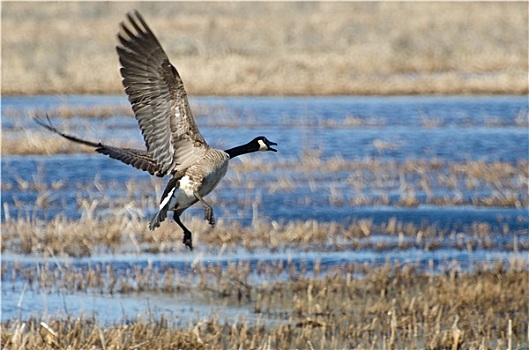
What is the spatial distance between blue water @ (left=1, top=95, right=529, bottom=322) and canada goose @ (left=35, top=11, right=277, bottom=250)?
2.33m

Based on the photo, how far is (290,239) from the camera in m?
12.3

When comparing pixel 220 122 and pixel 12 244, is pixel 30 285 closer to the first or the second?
pixel 12 244

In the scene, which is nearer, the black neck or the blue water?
the black neck

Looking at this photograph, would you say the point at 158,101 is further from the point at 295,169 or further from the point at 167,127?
the point at 295,169

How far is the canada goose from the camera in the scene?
6977 millimetres

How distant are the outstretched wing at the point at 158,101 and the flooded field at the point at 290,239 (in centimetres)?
161

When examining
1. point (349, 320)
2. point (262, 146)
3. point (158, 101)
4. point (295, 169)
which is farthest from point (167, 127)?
point (295, 169)

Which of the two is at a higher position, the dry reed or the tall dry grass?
the tall dry grass

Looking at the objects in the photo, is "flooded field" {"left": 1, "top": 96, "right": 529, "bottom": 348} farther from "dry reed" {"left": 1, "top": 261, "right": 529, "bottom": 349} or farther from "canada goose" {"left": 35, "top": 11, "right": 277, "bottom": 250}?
"canada goose" {"left": 35, "top": 11, "right": 277, "bottom": 250}

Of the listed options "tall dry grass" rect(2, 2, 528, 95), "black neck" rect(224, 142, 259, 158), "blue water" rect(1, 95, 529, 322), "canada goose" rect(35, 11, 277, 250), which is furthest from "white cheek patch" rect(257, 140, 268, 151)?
"tall dry grass" rect(2, 2, 528, 95)

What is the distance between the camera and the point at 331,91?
90.7 ft

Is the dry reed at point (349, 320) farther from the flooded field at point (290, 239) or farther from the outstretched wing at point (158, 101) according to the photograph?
the outstretched wing at point (158, 101)

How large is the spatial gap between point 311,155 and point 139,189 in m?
4.29

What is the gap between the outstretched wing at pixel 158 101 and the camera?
22.8 feet
